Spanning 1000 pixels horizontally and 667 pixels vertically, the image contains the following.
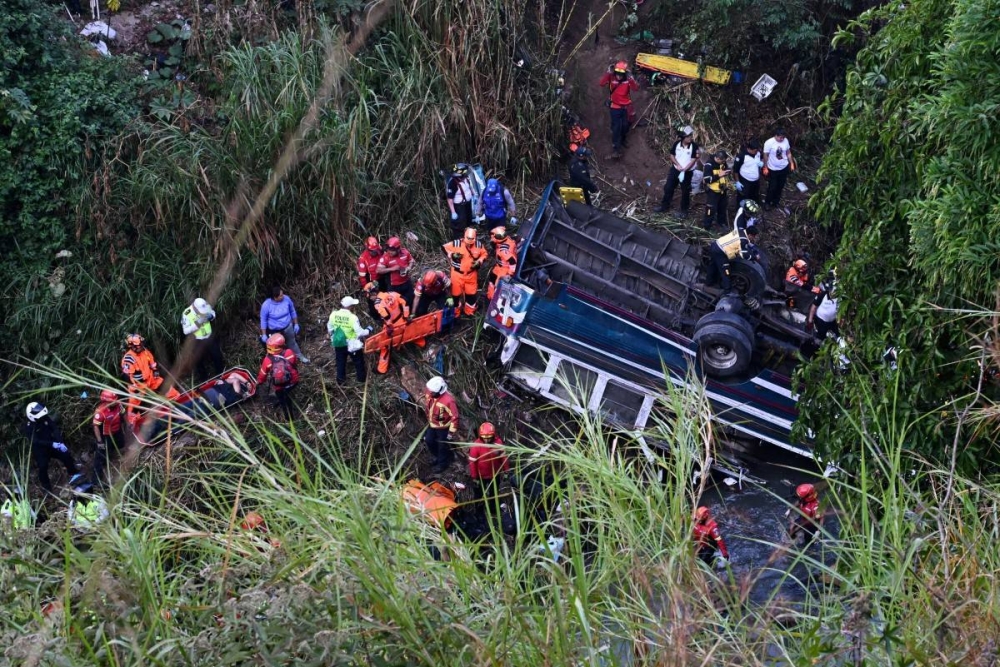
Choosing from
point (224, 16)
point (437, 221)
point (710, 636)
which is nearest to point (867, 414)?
point (710, 636)

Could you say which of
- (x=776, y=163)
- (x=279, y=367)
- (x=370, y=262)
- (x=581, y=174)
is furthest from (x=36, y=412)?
(x=776, y=163)

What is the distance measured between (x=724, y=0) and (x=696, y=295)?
4569mm

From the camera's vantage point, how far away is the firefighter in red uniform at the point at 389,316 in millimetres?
10219

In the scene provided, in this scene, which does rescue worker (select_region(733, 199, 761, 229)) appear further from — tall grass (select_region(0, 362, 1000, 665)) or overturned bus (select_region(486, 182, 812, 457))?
tall grass (select_region(0, 362, 1000, 665))

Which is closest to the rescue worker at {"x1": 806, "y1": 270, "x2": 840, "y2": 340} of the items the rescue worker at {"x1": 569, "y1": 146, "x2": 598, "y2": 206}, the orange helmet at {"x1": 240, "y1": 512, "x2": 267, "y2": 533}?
the rescue worker at {"x1": 569, "y1": 146, "x2": 598, "y2": 206}

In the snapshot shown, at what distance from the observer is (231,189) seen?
35.9 feet

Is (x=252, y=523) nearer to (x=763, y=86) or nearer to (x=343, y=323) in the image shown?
(x=343, y=323)

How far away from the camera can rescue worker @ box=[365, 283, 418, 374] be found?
33.5 ft

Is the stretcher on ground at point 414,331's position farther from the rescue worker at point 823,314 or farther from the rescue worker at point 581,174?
the rescue worker at point 823,314

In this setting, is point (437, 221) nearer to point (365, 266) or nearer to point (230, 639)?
point (365, 266)

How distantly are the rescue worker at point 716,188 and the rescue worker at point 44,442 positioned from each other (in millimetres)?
7630

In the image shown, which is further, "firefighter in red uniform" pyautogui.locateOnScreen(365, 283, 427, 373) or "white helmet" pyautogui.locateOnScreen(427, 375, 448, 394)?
"firefighter in red uniform" pyautogui.locateOnScreen(365, 283, 427, 373)

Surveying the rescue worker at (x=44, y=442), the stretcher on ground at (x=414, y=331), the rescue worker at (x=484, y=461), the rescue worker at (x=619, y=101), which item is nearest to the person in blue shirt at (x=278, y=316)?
the stretcher on ground at (x=414, y=331)

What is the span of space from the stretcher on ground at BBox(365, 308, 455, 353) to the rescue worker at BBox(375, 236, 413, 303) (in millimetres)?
400
